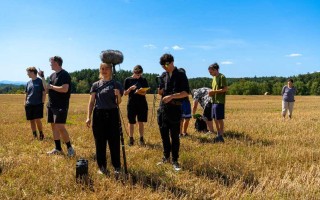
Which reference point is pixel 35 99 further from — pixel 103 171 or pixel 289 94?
pixel 289 94

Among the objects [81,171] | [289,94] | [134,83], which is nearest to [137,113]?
[134,83]

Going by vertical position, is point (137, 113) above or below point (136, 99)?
below

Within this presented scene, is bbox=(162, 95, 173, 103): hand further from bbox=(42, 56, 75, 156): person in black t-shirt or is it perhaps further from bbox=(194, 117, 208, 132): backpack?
bbox=(194, 117, 208, 132): backpack

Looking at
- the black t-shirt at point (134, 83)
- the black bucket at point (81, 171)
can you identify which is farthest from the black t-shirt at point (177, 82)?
the black t-shirt at point (134, 83)

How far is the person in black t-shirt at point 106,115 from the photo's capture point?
565 cm

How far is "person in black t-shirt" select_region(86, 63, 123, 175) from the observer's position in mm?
5652

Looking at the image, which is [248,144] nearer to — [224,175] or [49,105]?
[224,175]

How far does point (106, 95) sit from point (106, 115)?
350 mm

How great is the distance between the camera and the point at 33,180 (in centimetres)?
526

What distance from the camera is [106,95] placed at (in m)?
5.66

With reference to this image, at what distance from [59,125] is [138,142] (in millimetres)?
2311

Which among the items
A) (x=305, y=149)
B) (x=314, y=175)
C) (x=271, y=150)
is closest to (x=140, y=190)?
(x=314, y=175)

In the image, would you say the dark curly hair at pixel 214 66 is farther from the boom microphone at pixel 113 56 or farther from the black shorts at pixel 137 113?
the boom microphone at pixel 113 56

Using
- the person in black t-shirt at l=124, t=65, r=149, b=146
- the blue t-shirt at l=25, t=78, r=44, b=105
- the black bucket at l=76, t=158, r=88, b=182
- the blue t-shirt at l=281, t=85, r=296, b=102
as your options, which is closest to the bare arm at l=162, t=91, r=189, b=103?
the black bucket at l=76, t=158, r=88, b=182
